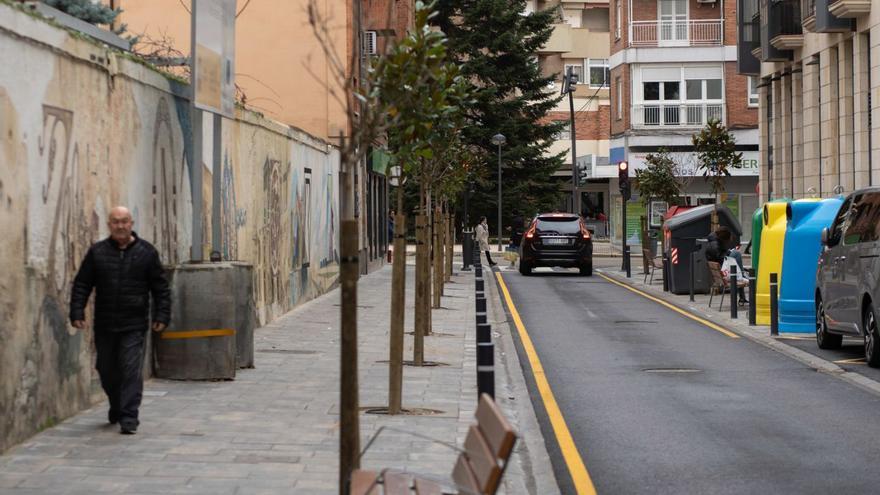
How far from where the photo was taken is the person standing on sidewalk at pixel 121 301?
1013 centimetres

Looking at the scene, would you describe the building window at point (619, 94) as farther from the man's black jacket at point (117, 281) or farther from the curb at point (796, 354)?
the man's black jacket at point (117, 281)

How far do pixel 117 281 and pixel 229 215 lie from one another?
821 cm

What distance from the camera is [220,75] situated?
1437 centimetres

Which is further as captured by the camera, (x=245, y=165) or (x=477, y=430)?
(x=245, y=165)

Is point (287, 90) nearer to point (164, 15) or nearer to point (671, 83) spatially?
point (164, 15)

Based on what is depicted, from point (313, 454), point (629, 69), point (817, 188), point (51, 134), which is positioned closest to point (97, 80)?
point (51, 134)

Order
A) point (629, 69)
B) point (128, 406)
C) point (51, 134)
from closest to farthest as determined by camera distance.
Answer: point (128, 406) → point (51, 134) → point (629, 69)

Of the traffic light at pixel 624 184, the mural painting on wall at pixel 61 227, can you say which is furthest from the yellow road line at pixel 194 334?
the traffic light at pixel 624 184

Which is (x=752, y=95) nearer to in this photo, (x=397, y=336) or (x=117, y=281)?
(x=397, y=336)

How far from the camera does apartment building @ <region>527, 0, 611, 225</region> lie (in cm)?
8825

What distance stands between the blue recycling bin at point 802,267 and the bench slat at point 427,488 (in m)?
15.0

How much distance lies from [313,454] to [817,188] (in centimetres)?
3050

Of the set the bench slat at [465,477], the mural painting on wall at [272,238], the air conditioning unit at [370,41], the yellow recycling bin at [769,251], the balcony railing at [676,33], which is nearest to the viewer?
the bench slat at [465,477]

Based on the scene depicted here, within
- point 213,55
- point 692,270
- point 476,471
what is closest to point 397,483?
point 476,471
